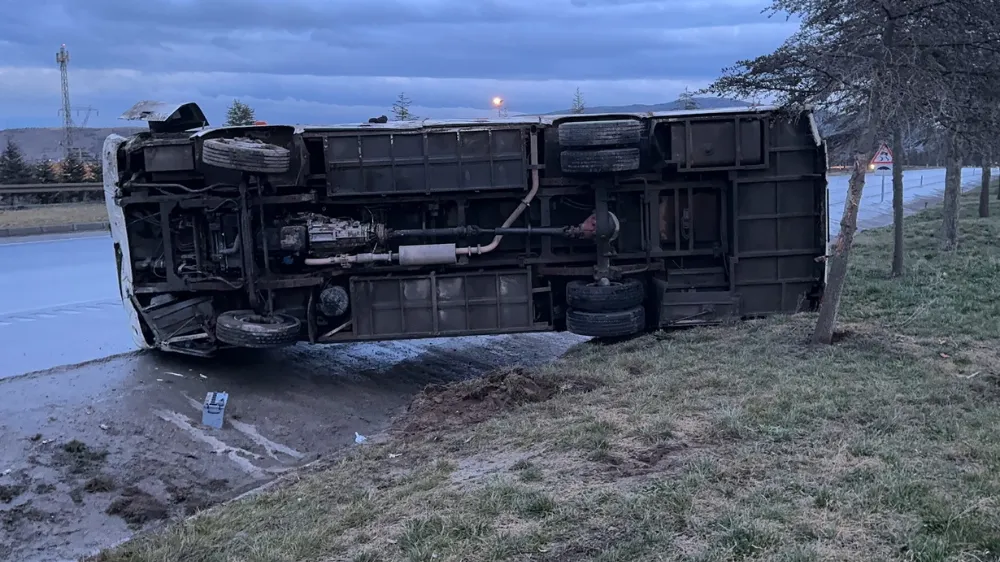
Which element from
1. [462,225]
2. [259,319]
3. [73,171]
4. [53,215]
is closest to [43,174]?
[73,171]

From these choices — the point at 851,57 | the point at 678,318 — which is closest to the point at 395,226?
the point at 678,318

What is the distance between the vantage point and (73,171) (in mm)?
41094

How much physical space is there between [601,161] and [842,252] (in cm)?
265

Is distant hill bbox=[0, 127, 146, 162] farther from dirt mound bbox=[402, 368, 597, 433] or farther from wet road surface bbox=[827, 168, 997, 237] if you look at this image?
dirt mound bbox=[402, 368, 597, 433]

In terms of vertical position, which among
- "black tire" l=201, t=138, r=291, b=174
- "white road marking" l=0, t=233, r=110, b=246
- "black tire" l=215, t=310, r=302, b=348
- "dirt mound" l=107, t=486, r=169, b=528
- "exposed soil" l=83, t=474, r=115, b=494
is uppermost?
"black tire" l=201, t=138, r=291, b=174

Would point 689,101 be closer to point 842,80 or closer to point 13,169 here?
point 842,80

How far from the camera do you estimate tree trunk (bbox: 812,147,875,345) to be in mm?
8625

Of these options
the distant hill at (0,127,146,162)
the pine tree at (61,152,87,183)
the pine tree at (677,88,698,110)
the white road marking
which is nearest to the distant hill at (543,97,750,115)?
the pine tree at (677,88,698,110)

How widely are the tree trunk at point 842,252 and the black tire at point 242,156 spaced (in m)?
5.70

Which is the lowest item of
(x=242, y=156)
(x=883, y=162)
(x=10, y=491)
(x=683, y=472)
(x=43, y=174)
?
(x=10, y=491)

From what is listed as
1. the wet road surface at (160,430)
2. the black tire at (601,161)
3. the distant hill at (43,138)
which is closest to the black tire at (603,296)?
the black tire at (601,161)

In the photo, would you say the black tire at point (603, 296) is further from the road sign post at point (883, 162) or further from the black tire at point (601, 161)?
the road sign post at point (883, 162)

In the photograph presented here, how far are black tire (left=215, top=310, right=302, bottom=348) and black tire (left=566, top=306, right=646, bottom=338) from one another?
10.0ft

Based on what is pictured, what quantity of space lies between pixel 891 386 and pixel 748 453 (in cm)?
224
